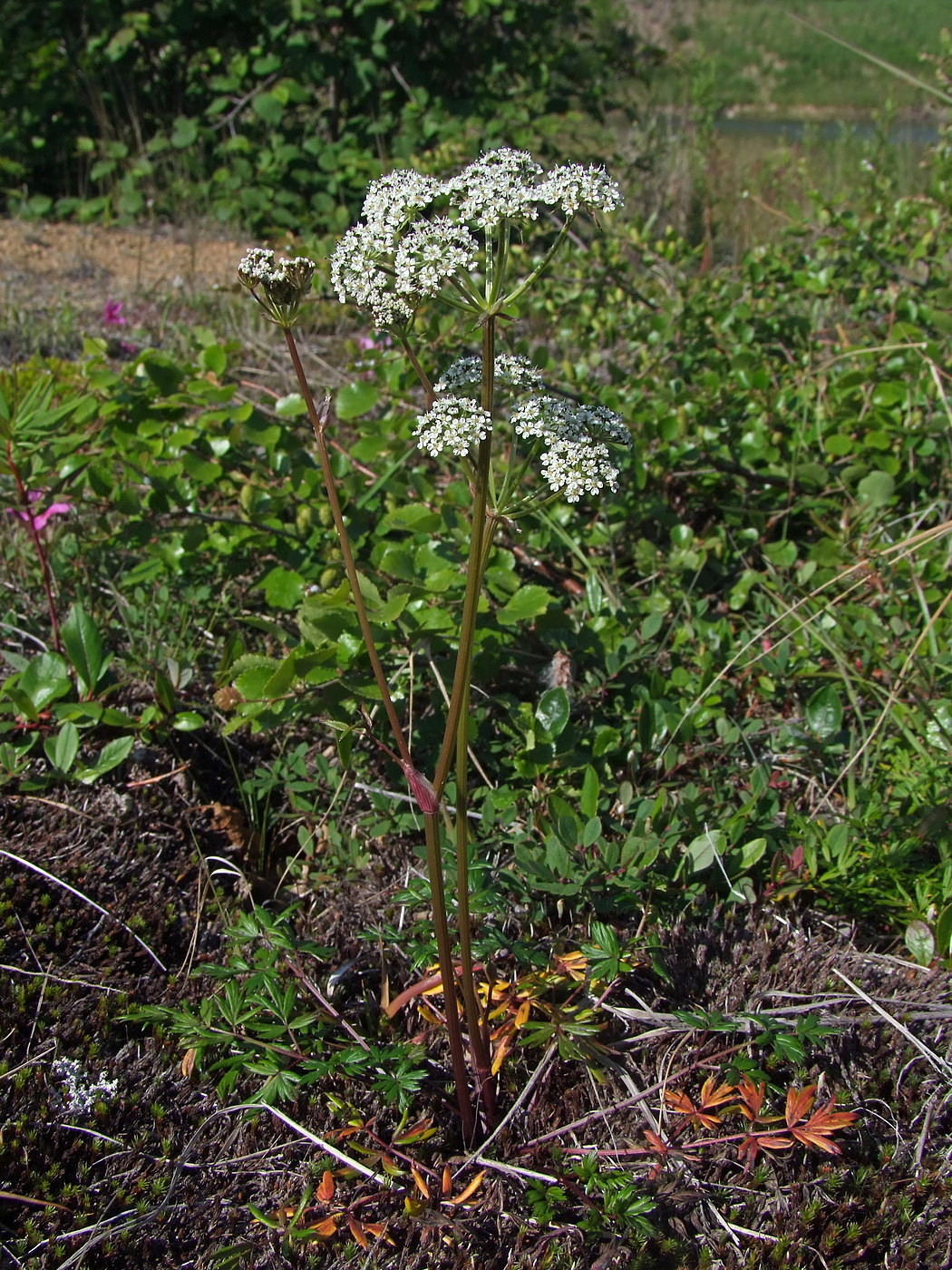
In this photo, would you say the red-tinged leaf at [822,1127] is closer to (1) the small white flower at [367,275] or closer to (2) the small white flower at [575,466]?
(2) the small white flower at [575,466]

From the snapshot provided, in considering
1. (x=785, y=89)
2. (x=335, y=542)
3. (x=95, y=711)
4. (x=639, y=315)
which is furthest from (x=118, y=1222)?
(x=785, y=89)

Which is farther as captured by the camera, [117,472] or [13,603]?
[117,472]

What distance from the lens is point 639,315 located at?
3.45 metres

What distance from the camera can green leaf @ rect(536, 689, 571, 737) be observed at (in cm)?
197

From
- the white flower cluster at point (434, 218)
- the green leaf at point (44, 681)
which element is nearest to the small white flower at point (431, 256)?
the white flower cluster at point (434, 218)

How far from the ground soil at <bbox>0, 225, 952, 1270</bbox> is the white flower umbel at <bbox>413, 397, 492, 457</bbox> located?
86 cm

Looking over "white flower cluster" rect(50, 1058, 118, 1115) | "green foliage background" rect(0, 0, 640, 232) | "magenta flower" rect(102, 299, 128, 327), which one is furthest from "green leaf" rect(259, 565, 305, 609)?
"green foliage background" rect(0, 0, 640, 232)

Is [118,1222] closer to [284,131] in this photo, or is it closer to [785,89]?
[284,131]

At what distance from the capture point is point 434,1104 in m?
1.64

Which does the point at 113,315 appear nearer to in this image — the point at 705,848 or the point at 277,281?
the point at 277,281

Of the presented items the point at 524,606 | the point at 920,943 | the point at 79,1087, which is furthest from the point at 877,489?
the point at 79,1087

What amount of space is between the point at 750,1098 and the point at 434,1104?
19.4 inches

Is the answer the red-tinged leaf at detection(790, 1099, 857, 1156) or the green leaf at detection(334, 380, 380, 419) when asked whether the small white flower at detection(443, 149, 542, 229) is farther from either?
the green leaf at detection(334, 380, 380, 419)

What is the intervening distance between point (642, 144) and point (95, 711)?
568cm
